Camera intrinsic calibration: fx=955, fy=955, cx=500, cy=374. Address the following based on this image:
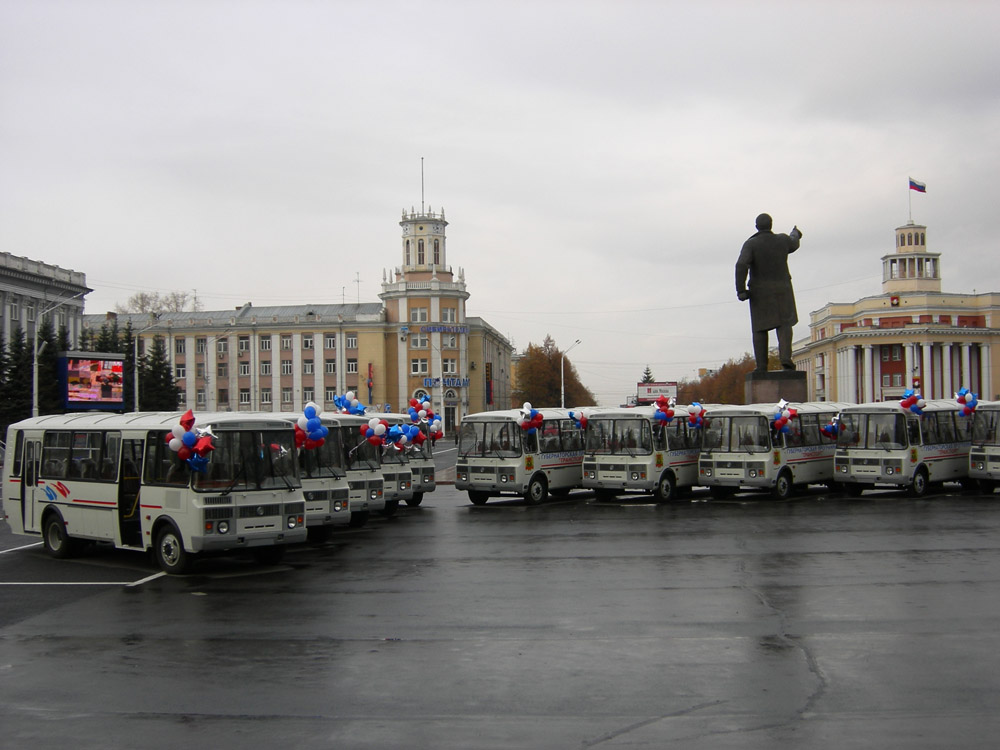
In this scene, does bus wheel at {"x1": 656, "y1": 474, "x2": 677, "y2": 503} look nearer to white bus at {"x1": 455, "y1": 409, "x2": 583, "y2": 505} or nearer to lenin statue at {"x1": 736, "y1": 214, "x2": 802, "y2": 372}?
white bus at {"x1": 455, "y1": 409, "x2": 583, "y2": 505}

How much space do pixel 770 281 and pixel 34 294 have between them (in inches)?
2623

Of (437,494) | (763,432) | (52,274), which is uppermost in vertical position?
(52,274)

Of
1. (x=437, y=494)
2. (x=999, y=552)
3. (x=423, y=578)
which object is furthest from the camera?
(x=437, y=494)

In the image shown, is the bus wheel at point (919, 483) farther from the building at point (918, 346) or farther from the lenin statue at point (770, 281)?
the building at point (918, 346)

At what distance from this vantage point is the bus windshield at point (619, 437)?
26422mm

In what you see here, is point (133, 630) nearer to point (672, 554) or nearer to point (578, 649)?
point (578, 649)

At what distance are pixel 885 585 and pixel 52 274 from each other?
82779 mm

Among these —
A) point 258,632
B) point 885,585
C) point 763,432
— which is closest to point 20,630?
point 258,632

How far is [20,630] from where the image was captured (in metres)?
11.5

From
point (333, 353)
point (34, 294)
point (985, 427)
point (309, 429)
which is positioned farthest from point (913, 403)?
point (333, 353)

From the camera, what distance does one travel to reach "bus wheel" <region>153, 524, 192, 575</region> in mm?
15148

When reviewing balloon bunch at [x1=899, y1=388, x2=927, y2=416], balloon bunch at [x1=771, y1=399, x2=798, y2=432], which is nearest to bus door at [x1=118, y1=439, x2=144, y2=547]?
balloon bunch at [x1=771, y1=399, x2=798, y2=432]

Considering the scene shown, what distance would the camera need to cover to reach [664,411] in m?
26.9

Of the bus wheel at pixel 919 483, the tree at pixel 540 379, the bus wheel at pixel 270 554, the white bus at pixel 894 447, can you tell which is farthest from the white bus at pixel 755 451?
the tree at pixel 540 379
